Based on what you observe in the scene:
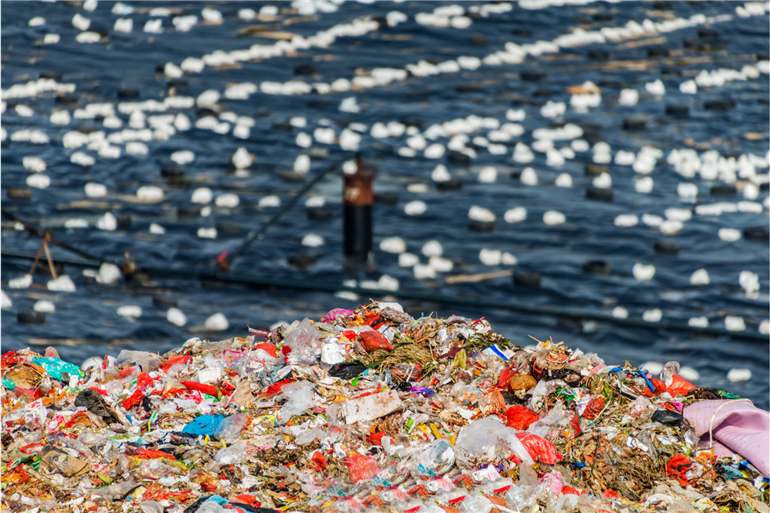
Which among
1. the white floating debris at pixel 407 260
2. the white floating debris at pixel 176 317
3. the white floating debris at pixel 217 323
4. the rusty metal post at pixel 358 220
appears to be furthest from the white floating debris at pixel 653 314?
the white floating debris at pixel 176 317

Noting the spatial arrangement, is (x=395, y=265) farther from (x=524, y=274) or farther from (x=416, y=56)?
(x=416, y=56)

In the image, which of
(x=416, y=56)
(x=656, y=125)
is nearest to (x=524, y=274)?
(x=656, y=125)

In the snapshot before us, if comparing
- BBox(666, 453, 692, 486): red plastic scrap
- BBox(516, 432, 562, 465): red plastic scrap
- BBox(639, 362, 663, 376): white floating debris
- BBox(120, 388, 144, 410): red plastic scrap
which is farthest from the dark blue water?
BBox(516, 432, 562, 465): red plastic scrap

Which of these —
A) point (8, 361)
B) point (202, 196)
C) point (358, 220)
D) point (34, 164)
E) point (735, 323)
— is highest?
point (8, 361)

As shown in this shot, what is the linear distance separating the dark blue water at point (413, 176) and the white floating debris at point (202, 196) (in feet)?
0.45

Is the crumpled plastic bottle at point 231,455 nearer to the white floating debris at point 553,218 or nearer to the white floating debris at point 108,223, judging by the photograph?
the white floating debris at point 108,223

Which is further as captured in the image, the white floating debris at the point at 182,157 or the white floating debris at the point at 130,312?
the white floating debris at the point at 182,157

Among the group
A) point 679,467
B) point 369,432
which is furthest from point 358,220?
point 679,467

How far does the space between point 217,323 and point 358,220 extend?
7.55ft

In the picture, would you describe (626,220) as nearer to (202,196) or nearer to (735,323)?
(735,323)

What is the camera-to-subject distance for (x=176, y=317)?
1197 centimetres

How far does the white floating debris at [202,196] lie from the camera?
1500 cm

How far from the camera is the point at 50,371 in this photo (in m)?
7.82

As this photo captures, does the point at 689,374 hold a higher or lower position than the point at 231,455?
lower
